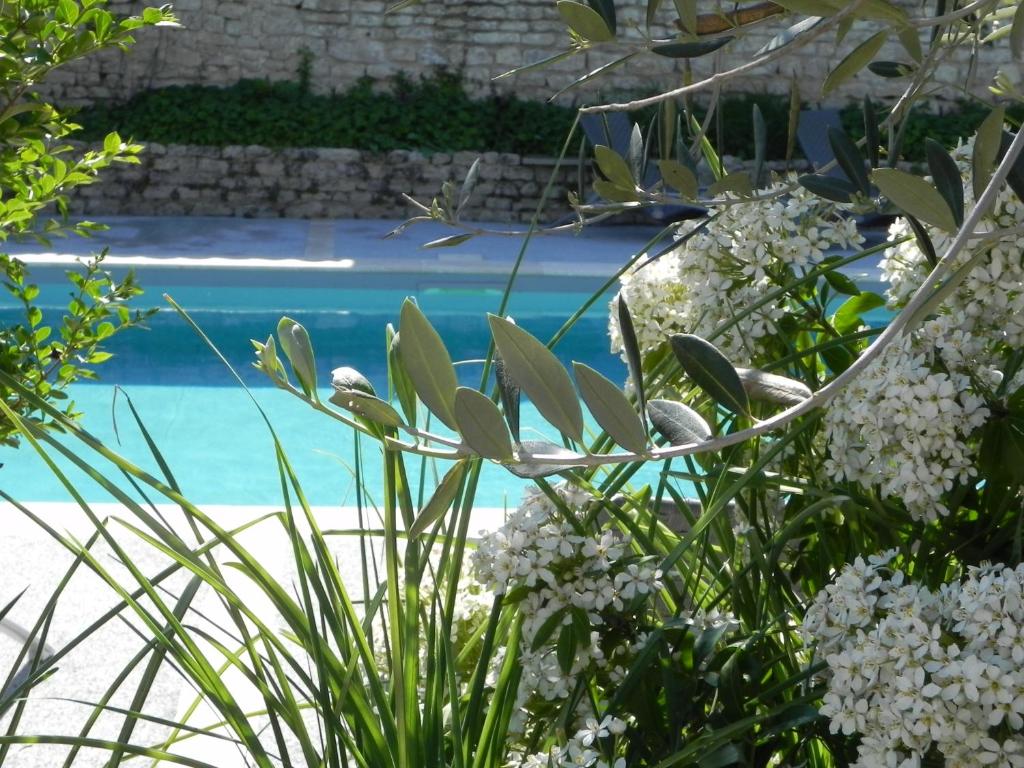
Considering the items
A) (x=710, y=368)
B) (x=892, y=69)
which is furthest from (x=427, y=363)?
(x=892, y=69)

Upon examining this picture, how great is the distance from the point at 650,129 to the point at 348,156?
9405 millimetres

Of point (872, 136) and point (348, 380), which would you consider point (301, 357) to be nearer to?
point (348, 380)

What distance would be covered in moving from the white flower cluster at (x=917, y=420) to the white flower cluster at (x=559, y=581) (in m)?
0.24

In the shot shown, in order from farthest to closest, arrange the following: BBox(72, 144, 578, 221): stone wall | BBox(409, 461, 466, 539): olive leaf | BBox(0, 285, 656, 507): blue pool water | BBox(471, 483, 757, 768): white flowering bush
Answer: BBox(72, 144, 578, 221): stone wall < BBox(0, 285, 656, 507): blue pool water < BBox(471, 483, 757, 768): white flowering bush < BBox(409, 461, 466, 539): olive leaf

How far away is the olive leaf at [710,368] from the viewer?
668 millimetres

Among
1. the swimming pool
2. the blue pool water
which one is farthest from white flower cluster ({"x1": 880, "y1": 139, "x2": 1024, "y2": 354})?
the swimming pool

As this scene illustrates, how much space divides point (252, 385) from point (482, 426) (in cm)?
590

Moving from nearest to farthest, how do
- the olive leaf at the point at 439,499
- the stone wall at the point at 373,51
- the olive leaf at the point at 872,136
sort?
1. the olive leaf at the point at 439,499
2. the olive leaf at the point at 872,136
3. the stone wall at the point at 373,51

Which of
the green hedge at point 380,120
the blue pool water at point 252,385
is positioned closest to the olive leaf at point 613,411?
the blue pool water at point 252,385

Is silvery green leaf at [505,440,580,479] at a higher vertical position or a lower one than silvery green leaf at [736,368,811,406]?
lower

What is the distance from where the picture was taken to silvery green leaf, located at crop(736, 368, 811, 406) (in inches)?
28.8

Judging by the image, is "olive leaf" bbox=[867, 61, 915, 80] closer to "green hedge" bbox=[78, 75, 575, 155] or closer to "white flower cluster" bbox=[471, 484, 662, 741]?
"white flower cluster" bbox=[471, 484, 662, 741]

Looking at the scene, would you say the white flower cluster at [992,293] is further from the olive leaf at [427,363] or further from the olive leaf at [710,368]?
the olive leaf at [427,363]

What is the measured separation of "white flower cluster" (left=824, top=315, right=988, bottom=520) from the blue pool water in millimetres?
2999
